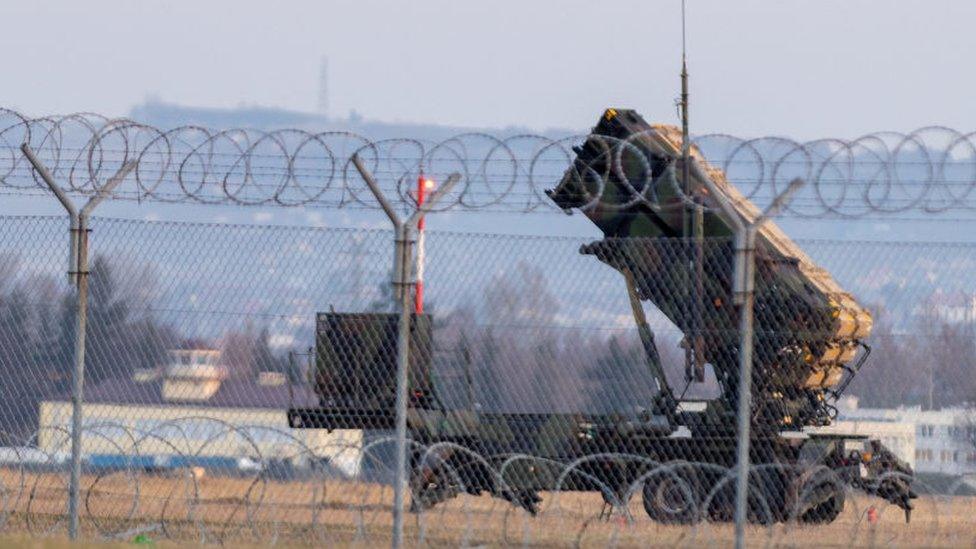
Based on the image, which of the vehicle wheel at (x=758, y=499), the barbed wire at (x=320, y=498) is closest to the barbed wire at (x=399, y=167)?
the barbed wire at (x=320, y=498)

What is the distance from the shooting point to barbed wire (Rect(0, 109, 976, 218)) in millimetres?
14922

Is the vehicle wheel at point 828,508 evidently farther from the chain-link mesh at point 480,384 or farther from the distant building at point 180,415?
the distant building at point 180,415

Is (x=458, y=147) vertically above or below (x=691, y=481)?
above

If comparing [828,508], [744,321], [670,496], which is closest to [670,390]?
[670,496]

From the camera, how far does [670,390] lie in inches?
802

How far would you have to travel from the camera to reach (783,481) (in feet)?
61.7

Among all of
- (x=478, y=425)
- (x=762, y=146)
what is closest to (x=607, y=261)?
(x=478, y=425)

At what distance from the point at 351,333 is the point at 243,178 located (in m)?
2.84

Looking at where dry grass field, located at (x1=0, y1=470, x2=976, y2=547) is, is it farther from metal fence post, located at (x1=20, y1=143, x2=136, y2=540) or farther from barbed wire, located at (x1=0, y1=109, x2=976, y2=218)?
barbed wire, located at (x1=0, y1=109, x2=976, y2=218)

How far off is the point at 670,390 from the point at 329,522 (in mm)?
4251

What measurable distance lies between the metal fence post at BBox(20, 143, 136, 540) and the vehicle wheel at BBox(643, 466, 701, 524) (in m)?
5.92

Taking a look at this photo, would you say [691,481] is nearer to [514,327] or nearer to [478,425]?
[478,425]

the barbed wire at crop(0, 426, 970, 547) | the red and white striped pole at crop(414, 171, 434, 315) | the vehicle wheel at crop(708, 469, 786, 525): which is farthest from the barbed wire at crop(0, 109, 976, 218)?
the vehicle wheel at crop(708, 469, 786, 525)

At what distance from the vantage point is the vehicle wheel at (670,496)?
62.1 ft
